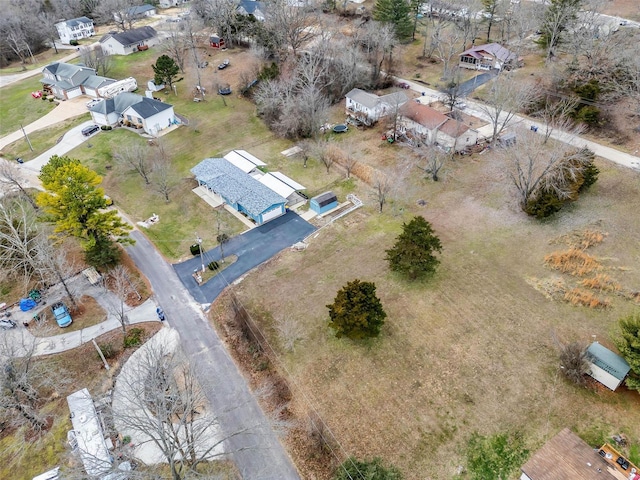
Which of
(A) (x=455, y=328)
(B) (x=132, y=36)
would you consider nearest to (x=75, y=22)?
(B) (x=132, y=36)

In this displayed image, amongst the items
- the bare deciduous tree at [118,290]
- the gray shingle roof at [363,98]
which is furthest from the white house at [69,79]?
the bare deciduous tree at [118,290]

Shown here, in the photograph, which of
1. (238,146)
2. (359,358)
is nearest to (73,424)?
(359,358)

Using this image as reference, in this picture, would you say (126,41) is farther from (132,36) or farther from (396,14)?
(396,14)

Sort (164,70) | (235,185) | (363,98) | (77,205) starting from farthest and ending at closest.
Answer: (164,70) < (363,98) < (235,185) < (77,205)

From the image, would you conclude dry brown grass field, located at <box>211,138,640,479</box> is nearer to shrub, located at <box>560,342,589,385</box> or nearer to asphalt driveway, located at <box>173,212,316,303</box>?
shrub, located at <box>560,342,589,385</box>

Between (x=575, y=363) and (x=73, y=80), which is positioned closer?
(x=575, y=363)

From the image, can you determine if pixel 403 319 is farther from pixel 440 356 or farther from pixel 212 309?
pixel 212 309

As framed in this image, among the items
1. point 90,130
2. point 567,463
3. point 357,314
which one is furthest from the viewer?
point 90,130
